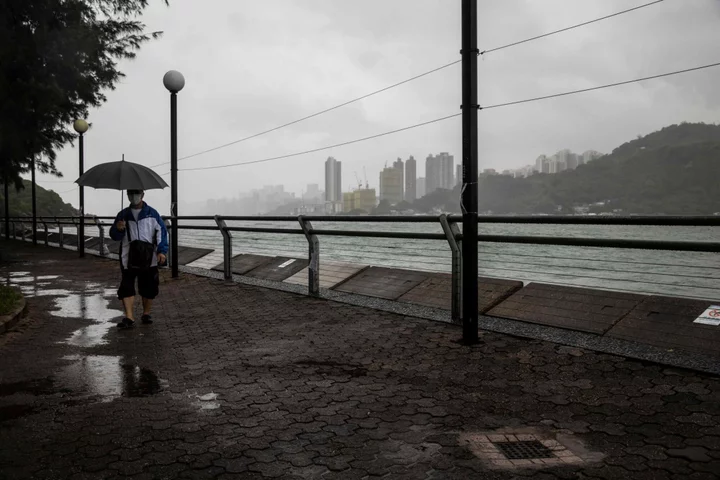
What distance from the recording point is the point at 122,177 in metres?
6.77

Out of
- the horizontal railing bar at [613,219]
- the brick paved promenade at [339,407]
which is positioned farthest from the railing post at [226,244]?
the horizontal railing bar at [613,219]

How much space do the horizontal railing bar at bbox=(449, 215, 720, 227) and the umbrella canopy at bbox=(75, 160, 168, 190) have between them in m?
3.84

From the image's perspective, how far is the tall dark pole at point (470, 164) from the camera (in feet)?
17.4

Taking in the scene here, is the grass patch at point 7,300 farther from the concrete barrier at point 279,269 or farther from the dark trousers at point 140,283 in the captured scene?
the concrete barrier at point 279,269

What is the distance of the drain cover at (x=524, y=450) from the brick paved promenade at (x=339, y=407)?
0.01m

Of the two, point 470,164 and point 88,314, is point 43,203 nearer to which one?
point 88,314

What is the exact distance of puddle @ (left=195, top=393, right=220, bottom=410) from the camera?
371 centimetres

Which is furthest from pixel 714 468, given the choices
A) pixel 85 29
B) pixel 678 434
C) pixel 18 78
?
pixel 85 29

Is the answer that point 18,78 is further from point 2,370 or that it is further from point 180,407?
point 180,407

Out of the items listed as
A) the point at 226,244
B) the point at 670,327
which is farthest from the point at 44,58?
the point at 670,327

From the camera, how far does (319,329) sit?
621cm

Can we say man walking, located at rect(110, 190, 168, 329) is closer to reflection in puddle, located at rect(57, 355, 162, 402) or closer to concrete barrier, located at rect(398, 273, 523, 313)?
reflection in puddle, located at rect(57, 355, 162, 402)

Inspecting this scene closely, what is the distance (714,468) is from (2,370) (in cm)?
526

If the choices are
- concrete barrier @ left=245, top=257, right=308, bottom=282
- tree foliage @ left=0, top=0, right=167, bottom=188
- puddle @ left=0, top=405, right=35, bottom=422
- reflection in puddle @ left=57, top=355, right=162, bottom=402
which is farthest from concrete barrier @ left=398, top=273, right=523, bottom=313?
tree foliage @ left=0, top=0, right=167, bottom=188
